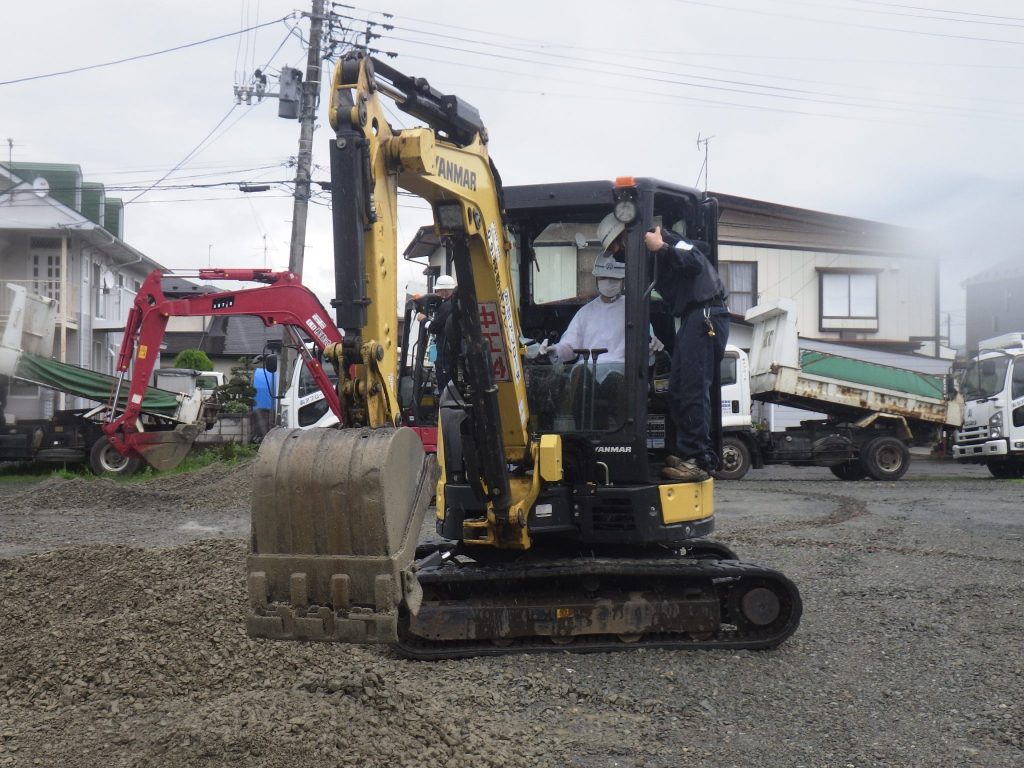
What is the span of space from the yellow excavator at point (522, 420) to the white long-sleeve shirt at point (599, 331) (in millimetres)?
65

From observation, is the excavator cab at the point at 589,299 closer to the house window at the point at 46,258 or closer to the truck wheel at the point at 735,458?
the truck wheel at the point at 735,458

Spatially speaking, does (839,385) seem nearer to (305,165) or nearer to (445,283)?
(305,165)

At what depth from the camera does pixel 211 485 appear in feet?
44.0

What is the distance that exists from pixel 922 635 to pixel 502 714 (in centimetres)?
271

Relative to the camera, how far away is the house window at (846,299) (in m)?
24.5

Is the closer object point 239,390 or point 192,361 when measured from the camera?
point 239,390

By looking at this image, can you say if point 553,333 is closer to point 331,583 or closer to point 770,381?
point 331,583

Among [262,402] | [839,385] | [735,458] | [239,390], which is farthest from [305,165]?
[839,385]

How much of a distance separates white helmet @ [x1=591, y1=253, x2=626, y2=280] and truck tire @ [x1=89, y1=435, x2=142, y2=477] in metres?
11.8

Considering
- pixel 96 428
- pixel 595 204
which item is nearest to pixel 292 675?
pixel 595 204

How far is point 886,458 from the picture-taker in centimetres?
1698

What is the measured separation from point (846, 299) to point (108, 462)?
17.3 meters

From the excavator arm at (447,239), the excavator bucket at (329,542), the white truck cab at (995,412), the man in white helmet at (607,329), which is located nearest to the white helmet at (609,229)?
the man in white helmet at (607,329)

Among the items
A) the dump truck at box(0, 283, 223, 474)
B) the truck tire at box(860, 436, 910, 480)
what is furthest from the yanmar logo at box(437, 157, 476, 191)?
the truck tire at box(860, 436, 910, 480)
